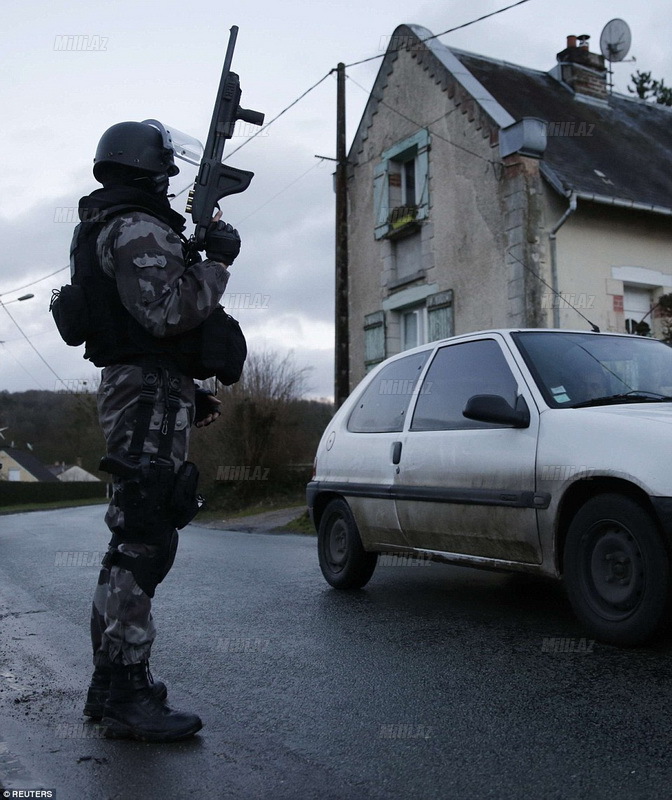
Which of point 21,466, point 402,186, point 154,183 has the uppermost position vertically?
point 402,186

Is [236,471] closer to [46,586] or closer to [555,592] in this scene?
[46,586]

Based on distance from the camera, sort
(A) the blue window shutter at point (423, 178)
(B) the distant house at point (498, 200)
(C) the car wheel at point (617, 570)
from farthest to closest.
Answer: (A) the blue window shutter at point (423, 178) < (B) the distant house at point (498, 200) < (C) the car wheel at point (617, 570)

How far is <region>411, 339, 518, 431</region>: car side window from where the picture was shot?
5.28m

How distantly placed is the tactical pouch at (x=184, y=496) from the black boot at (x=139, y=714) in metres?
0.54

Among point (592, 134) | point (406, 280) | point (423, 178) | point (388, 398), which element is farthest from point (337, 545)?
point (592, 134)

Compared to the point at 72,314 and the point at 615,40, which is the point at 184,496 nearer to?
the point at 72,314

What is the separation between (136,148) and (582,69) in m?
18.8

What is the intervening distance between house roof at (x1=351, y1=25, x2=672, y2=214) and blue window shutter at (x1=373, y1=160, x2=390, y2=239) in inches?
42.9

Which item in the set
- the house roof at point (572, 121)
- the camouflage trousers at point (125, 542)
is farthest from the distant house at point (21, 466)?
the camouflage trousers at point (125, 542)

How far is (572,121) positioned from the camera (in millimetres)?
18562

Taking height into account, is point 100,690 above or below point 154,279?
below

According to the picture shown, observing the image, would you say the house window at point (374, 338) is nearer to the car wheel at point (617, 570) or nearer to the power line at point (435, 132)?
the power line at point (435, 132)

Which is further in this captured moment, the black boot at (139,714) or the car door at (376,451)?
the car door at (376,451)

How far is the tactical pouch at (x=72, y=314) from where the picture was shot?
349 cm
